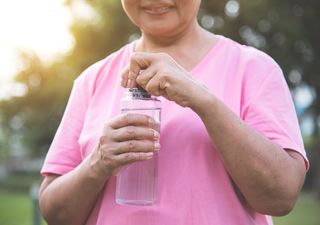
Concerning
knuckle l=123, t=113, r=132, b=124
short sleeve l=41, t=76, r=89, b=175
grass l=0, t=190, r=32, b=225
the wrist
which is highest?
the wrist

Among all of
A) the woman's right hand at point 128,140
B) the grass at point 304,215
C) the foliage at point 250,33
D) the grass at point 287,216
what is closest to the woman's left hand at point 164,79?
the woman's right hand at point 128,140

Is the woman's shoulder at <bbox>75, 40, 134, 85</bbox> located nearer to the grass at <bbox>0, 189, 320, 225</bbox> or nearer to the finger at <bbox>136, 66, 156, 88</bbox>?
the finger at <bbox>136, 66, 156, 88</bbox>

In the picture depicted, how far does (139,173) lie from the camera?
189 centimetres

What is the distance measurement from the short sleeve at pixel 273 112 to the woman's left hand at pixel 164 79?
0.22 metres

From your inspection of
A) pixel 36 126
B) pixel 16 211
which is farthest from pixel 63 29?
pixel 36 126

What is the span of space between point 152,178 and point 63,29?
19542 millimetres

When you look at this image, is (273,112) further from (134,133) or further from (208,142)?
(134,133)

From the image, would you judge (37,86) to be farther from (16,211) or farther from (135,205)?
(135,205)

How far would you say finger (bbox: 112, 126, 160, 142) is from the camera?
1713 mm

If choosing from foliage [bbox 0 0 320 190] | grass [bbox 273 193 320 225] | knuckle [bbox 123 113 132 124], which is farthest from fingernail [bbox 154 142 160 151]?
foliage [bbox 0 0 320 190]

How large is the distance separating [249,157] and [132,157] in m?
0.36

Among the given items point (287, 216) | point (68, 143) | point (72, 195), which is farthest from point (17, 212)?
point (72, 195)

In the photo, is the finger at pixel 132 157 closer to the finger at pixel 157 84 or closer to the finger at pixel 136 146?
the finger at pixel 136 146

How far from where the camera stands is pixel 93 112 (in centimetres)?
205
